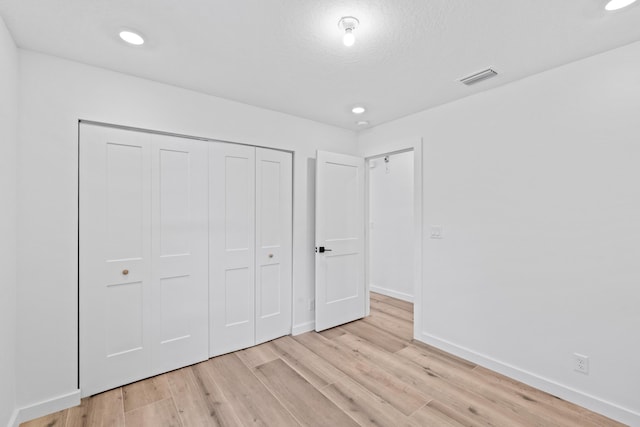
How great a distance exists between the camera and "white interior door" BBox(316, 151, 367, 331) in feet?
10.5

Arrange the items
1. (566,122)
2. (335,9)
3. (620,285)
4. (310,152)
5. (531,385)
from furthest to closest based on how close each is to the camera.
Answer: (310,152), (531,385), (566,122), (620,285), (335,9)

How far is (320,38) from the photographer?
1790mm

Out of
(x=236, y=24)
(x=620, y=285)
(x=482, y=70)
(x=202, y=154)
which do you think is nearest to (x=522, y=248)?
(x=620, y=285)

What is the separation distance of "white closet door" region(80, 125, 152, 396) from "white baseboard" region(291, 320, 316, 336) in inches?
54.4

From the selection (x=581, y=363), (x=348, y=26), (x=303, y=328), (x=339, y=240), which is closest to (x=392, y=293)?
(x=339, y=240)

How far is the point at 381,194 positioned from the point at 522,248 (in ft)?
8.88

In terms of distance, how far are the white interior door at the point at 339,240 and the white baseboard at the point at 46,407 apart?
6.84 ft

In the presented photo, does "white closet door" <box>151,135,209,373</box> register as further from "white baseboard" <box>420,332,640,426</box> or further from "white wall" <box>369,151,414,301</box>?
"white wall" <box>369,151,414,301</box>

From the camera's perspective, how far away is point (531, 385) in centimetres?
221

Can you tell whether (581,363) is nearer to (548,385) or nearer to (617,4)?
(548,385)

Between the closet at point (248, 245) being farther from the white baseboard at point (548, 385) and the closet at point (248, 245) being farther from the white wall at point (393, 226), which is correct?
the white wall at point (393, 226)

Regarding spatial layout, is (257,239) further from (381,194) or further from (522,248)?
(381,194)

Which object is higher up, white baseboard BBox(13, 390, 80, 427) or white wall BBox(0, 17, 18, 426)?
white wall BBox(0, 17, 18, 426)

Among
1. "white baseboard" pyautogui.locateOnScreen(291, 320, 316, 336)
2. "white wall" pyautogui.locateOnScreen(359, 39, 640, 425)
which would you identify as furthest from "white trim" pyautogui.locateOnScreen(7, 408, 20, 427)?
"white wall" pyautogui.locateOnScreen(359, 39, 640, 425)
